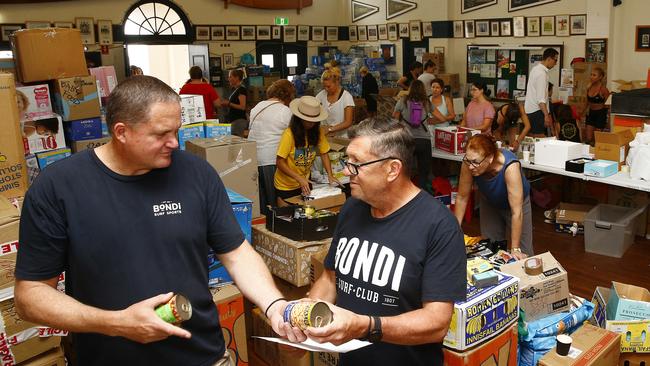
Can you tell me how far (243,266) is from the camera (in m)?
1.99

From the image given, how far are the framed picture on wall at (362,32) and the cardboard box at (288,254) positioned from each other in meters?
10.1

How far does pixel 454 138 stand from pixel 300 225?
3.49 m

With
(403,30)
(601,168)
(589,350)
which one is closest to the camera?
(589,350)

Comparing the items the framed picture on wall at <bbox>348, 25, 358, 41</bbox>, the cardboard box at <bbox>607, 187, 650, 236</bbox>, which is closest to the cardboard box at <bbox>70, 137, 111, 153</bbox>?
the cardboard box at <bbox>607, 187, 650, 236</bbox>

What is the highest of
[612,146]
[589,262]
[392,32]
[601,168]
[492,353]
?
[392,32]

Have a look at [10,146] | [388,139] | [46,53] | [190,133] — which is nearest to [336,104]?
[190,133]

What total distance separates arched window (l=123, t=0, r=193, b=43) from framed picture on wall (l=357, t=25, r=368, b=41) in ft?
12.8

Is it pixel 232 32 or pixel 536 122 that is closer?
pixel 536 122

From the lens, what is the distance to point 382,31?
1291 centimetres

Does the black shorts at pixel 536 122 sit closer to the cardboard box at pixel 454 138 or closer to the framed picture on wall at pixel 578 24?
the cardboard box at pixel 454 138

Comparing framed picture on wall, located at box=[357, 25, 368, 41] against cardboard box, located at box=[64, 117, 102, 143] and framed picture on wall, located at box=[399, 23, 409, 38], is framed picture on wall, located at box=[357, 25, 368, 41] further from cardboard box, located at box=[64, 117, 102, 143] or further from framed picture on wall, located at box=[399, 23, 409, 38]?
cardboard box, located at box=[64, 117, 102, 143]

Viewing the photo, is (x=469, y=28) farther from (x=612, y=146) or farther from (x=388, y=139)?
(x=388, y=139)

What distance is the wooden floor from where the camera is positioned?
5.08 metres

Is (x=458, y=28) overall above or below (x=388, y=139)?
above
